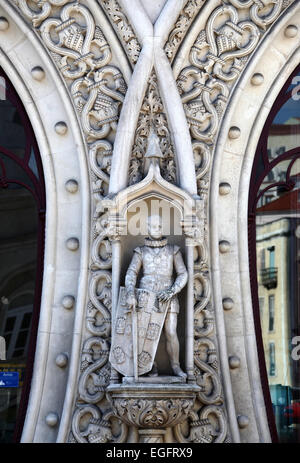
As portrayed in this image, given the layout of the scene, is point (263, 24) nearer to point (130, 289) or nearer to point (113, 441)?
point (130, 289)

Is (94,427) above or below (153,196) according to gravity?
below

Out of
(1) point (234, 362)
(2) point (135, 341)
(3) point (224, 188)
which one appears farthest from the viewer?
(3) point (224, 188)

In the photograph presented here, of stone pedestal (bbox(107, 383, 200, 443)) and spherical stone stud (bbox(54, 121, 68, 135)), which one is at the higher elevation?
Result: spherical stone stud (bbox(54, 121, 68, 135))

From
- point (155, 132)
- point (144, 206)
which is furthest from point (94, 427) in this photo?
point (155, 132)

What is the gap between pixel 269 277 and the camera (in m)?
9.48

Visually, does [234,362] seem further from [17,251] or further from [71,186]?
[17,251]

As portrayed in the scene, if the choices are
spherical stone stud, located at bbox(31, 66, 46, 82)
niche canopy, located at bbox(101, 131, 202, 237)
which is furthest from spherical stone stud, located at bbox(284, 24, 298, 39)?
spherical stone stud, located at bbox(31, 66, 46, 82)

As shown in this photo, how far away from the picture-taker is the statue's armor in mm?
8617

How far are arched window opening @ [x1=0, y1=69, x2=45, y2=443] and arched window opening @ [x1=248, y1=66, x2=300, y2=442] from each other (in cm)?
218

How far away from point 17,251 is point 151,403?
2.25 m

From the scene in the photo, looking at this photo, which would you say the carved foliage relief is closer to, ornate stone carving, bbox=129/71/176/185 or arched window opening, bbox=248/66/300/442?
ornate stone carving, bbox=129/71/176/185

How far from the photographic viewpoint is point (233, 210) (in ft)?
30.6

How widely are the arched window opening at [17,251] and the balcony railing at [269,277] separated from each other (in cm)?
223

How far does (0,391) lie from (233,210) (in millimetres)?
2889
